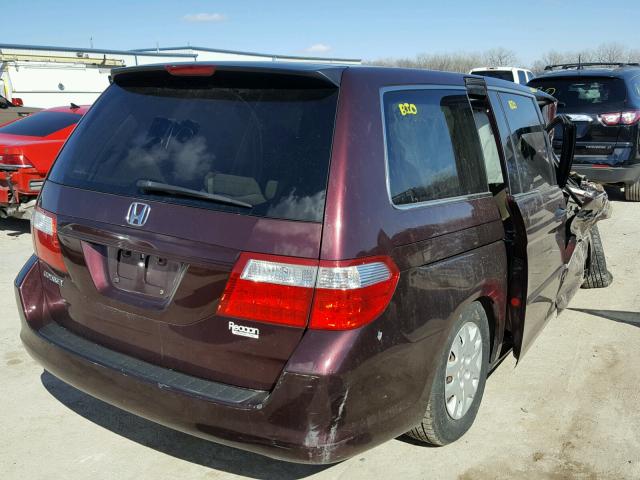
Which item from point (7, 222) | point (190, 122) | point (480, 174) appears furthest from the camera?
point (7, 222)

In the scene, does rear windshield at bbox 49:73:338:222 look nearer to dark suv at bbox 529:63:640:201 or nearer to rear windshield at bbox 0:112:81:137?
rear windshield at bbox 0:112:81:137

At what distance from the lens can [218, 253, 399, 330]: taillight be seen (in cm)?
224

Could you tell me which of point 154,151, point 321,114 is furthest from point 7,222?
point 321,114

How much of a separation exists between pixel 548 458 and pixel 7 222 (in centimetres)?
782

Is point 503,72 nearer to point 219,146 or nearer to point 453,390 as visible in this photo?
point 453,390

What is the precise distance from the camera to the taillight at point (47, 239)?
111 inches

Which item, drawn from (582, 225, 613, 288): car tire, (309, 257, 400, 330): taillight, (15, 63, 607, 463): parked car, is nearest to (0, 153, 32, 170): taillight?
(15, 63, 607, 463): parked car

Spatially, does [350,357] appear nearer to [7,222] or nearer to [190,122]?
[190,122]

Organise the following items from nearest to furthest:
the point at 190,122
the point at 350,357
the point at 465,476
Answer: the point at 350,357
the point at 190,122
the point at 465,476

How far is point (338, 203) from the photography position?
2271 mm

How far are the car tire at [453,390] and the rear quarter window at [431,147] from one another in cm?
60

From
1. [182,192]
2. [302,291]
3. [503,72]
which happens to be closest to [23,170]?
[182,192]

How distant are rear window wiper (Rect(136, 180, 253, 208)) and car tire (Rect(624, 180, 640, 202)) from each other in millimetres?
9064

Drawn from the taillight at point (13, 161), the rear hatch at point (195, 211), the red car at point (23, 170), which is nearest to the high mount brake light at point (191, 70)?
the rear hatch at point (195, 211)
